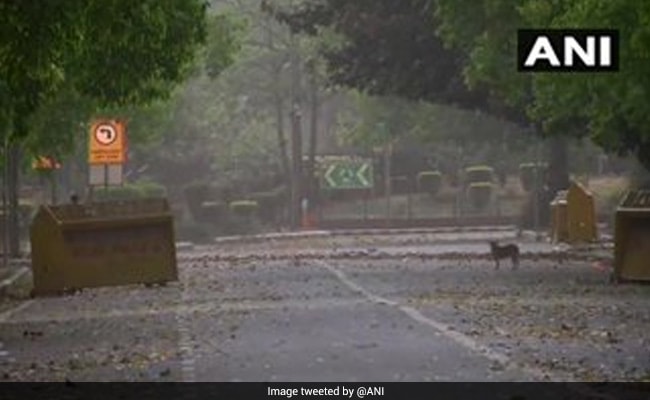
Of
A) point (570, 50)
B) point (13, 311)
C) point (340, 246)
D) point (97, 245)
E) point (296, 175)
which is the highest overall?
point (570, 50)

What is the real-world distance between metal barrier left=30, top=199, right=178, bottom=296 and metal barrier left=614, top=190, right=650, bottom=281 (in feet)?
23.8

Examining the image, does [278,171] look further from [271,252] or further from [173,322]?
[173,322]

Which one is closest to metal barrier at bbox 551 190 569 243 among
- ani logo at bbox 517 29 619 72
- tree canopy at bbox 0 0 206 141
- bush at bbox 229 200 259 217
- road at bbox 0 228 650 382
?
road at bbox 0 228 650 382

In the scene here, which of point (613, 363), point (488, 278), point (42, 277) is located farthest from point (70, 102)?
point (613, 363)

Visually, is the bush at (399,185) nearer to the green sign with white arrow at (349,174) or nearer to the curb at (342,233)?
the green sign with white arrow at (349,174)

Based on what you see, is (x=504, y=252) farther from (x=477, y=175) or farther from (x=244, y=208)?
(x=477, y=175)

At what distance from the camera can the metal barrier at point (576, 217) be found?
38.0m

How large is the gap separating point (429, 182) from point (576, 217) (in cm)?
3406

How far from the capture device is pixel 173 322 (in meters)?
18.1

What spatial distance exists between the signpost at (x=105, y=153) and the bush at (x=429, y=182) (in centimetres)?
3812

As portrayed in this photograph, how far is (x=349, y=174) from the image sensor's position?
2474 inches

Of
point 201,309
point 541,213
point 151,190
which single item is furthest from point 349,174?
point 201,309
